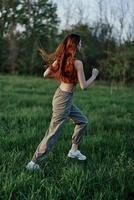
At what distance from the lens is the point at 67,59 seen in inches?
231

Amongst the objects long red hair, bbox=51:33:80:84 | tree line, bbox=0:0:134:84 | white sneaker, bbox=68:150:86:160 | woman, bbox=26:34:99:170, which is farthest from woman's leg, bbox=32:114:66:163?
tree line, bbox=0:0:134:84

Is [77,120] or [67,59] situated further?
[77,120]

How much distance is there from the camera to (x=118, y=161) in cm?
632

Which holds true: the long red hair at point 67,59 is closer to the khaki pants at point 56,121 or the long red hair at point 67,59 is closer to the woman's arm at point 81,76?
the woman's arm at point 81,76

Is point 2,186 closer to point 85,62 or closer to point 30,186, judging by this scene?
point 30,186

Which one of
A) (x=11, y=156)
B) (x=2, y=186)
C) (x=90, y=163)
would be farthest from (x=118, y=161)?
(x=2, y=186)

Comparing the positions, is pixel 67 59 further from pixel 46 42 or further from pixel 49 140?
pixel 46 42

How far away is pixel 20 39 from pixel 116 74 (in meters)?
14.8

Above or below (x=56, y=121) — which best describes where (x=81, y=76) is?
above

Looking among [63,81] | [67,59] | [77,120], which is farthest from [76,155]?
[67,59]

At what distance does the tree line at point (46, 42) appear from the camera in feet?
113

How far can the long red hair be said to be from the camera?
585cm

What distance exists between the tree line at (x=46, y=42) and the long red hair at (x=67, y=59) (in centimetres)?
2396

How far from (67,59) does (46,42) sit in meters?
39.5
